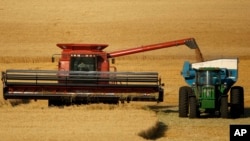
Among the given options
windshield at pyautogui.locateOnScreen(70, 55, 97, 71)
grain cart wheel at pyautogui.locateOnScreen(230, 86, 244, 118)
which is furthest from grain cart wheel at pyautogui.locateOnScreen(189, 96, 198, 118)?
windshield at pyautogui.locateOnScreen(70, 55, 97, 71)

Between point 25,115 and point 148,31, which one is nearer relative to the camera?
point 25,115

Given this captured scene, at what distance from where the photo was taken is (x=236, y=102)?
69.2 feet

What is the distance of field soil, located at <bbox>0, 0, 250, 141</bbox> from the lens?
15984mm

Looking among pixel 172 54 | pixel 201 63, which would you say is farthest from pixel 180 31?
pixel 201 63

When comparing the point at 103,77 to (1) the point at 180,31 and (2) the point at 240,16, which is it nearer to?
(1) the point at 180,31

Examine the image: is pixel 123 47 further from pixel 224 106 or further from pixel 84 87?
pixel 224 106

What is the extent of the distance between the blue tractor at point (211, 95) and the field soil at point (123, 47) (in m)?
0.36

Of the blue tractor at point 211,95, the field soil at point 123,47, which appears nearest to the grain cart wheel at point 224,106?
the blue tractor at point 211,95

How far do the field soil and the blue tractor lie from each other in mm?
360

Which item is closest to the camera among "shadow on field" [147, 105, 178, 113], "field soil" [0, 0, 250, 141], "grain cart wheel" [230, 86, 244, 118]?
"field soil" [0, 0, 250, 141]

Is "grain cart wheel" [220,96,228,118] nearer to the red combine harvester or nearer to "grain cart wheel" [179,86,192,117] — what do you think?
"grain cart wheel" [179,86,192,117]

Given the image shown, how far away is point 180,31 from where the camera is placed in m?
49.4

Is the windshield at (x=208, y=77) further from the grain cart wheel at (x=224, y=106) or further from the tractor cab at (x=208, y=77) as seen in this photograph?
the grain cart wheel at (x=224, y=106)

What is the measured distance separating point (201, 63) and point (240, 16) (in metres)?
32.5
